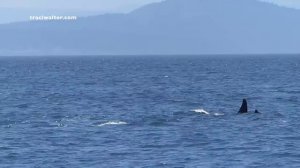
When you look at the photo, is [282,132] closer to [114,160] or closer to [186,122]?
Answer: [186,122]

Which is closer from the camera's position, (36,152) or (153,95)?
(36,152)

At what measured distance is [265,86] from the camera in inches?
4333

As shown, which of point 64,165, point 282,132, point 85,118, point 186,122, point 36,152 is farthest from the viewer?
point 85,118

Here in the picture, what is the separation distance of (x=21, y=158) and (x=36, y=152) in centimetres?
184

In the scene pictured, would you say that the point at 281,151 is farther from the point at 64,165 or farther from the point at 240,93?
the point at 240,93

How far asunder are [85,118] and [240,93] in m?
35.7

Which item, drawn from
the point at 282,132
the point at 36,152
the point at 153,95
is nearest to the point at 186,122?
the point at 282,132

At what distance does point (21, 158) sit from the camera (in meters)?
41.9

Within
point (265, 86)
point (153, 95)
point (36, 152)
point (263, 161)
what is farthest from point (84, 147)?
point (265, 86)

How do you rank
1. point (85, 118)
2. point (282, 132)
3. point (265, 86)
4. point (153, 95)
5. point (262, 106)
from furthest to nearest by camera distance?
1. point (265, 86)
2. point (153, 95)
3. point (262, 106)
4. point (85, 118)
5. point (282, 132)

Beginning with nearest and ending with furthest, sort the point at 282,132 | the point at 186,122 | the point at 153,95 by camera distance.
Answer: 1. the point at 282,132
2. the point at 186,122
3. the point at 153,95

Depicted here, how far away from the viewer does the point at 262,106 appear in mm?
74062

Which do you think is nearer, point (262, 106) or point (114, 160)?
point (114, 160)

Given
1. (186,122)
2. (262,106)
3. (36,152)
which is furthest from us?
(262,106)
